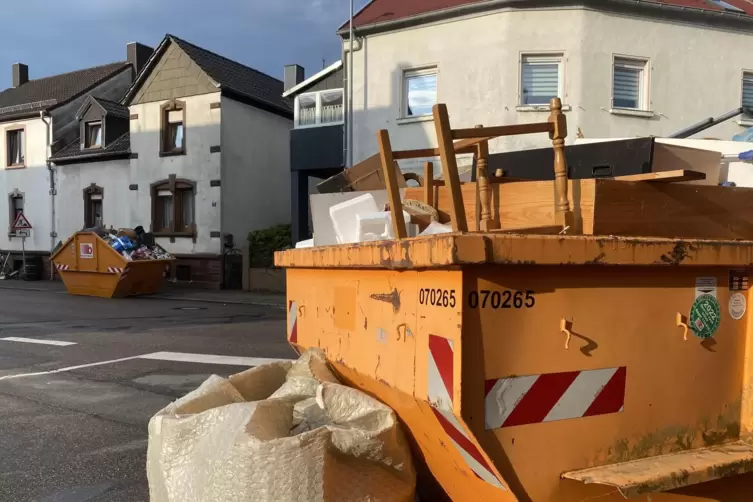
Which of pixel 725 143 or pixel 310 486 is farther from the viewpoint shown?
pixel 725 143

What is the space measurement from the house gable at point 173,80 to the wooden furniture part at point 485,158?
17.8 metres

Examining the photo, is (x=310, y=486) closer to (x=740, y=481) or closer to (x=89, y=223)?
(x=740, y=481)

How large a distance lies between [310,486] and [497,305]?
0.91m

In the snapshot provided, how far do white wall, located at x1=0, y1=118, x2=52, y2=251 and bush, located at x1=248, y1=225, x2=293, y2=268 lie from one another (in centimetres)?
1093

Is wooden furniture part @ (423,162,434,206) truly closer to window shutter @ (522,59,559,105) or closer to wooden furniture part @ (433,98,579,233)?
wooden furniture part @ (433,98,579,233)

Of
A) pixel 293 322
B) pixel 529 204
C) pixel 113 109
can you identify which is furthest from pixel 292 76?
pixel 529 204

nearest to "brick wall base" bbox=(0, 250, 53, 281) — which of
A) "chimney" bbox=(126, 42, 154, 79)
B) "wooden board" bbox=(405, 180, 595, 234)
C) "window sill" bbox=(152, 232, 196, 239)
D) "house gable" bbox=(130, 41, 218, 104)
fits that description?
"window sill" bbox=(152, 232, 196, 239)

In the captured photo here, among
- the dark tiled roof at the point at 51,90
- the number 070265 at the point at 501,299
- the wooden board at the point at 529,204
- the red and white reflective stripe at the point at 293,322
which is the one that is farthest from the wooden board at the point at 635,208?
the dark tiled roof at the point at 51,90

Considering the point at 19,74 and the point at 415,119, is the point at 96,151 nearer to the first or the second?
the point at 19,74

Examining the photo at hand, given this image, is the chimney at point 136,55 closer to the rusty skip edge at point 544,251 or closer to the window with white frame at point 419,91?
the window with white frame at point 419,91

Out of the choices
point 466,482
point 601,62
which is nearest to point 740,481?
point 466,482

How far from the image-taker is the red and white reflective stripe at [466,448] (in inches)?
72.4

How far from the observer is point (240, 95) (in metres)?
19.4

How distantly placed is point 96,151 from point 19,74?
11.8 meters
